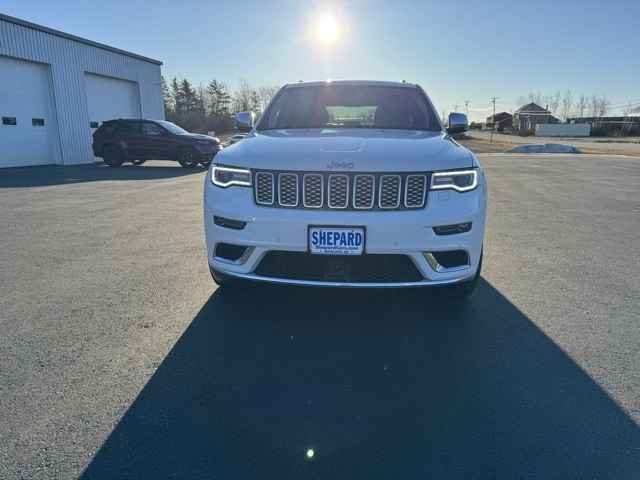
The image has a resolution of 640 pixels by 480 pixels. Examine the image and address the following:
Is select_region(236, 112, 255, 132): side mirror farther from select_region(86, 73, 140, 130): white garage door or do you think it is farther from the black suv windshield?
select_region(86, 73, 140, 130): white garage door

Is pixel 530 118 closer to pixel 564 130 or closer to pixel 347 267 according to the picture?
pixel 564 130

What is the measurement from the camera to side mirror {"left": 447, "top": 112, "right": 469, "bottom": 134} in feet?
14.5

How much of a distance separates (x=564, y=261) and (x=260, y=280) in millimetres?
3339

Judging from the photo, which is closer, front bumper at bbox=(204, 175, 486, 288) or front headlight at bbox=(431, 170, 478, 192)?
front bumper at bbox=(204, 175, 486, 288)

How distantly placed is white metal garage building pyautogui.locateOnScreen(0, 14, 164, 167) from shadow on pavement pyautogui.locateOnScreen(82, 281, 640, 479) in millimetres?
16546

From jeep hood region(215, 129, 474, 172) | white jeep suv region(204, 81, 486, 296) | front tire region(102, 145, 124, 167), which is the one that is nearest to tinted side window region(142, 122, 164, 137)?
front tire region(102, 145, 124, 167)

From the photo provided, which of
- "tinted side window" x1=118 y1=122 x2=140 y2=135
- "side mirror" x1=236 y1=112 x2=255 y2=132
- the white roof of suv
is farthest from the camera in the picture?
"tinted side window" x1=118 y1=122 x2=140 y2=135

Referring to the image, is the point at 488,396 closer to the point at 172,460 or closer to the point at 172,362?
the point at 172,460

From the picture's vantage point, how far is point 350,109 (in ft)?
13.5

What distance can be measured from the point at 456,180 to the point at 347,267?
877 millimetres

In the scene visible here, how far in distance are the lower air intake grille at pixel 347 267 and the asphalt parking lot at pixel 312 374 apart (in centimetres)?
41

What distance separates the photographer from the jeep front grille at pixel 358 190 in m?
2.58

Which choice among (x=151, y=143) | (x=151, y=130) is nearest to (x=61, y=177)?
(x=151, y=143)

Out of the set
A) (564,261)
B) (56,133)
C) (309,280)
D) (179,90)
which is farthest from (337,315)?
(179,90)
